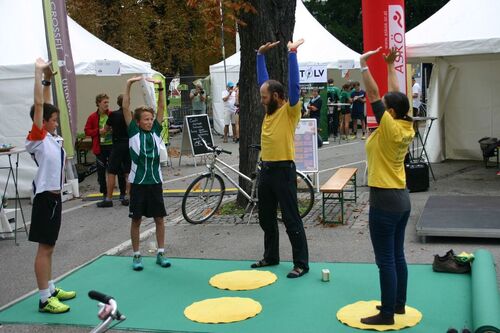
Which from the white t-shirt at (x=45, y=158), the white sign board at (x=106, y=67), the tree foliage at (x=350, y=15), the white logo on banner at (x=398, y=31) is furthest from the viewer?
the tree foliage at (x=350, y=15)

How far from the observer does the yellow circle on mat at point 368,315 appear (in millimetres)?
5109

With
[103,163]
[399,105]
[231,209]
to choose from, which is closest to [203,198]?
[231,209]

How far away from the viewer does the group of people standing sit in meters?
4.90

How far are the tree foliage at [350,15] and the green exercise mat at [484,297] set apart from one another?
117 feet

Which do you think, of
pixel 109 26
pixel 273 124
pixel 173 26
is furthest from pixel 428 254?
pixel 173 26

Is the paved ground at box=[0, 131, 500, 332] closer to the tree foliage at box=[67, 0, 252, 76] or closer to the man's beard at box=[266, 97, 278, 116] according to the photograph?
the man's beard at box=[266, 97, 278, 116]

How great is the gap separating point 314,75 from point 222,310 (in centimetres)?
1515

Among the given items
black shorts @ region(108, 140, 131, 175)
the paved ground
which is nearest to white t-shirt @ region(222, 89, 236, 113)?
the paved ground

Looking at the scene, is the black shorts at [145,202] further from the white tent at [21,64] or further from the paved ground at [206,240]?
the white tent at [21,64]

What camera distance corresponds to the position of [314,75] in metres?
20.2

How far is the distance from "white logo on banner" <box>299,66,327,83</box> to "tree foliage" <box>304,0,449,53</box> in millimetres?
21421

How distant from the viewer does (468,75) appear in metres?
14.2

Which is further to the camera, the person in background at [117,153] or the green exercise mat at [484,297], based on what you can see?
the person in background at [117,153]

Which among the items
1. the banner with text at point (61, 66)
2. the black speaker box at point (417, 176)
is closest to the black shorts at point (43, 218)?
the banner with text at point (61, 66)
